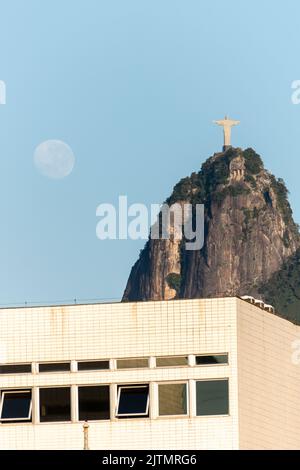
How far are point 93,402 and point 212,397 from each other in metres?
3.83

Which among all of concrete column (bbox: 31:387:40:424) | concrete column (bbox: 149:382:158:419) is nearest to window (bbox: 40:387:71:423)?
concrete column (bbox: 31:387:40:424)

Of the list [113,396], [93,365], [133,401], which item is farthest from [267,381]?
[93,365]

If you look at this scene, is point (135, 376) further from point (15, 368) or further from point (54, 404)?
point (15, 368)

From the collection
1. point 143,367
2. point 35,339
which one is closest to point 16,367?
point 35,339

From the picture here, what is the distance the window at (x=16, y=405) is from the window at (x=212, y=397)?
18.2 feet

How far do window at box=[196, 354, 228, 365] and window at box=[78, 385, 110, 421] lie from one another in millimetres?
3055

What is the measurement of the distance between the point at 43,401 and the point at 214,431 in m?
5.72

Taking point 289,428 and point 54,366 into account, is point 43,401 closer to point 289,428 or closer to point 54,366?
point 54,366

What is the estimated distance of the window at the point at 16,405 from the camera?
50.9m

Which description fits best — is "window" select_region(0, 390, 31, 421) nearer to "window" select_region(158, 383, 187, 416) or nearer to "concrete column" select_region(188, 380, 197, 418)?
"window" select_region(158, 383, 187, 416)

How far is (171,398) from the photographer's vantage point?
50031mm

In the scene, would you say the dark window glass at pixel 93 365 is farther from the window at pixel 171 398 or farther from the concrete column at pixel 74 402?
the window at pixel 171 398

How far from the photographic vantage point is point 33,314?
51.2 metres

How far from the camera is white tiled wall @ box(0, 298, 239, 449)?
162 ft
